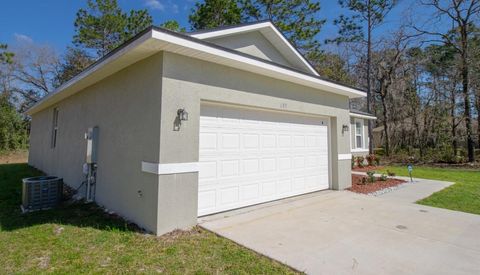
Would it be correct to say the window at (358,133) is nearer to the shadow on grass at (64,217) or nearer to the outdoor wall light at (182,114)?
the outdoor wall light at (182,114)

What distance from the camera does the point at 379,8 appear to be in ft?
64.5

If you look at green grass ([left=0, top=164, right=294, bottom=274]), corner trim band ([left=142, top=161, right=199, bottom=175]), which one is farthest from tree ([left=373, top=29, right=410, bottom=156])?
green grass ([left=0, top=164, right=294, bottom=274])

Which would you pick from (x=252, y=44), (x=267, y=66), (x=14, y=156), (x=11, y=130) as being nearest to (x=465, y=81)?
(x=252, y=44)

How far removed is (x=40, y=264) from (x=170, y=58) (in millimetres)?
3515

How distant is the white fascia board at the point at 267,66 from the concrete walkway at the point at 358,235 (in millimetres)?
3091

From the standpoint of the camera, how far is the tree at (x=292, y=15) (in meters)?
17.1

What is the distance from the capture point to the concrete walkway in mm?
3270

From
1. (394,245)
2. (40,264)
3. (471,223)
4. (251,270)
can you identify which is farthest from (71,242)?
(471,223)

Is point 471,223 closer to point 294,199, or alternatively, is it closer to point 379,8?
point 294,199

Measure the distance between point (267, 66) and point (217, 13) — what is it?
13347 mm

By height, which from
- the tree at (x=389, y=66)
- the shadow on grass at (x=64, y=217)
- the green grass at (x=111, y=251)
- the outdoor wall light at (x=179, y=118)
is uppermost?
the tree at (x=389, y=66)

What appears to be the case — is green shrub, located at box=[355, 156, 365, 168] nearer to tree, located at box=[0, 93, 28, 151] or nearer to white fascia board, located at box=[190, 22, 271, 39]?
white fascia board, located at box=[190, 22, 271, 39]

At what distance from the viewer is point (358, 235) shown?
4.25 m

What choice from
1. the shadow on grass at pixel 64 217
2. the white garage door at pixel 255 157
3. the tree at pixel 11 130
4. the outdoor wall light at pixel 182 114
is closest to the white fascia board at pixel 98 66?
the outdoor wall light at pixel 182 114
